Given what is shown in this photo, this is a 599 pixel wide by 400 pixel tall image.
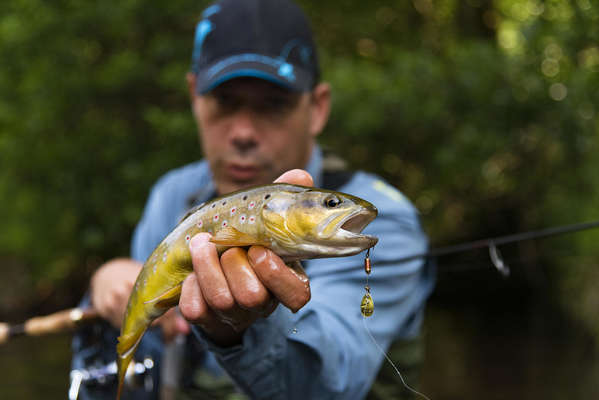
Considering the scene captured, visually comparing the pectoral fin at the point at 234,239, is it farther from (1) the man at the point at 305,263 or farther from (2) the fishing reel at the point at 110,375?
(2) the fishing reel at the point at 110,375

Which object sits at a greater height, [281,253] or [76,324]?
[281,253]

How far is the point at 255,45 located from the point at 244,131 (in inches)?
13.5

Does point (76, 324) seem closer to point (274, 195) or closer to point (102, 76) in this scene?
point (274, 195)

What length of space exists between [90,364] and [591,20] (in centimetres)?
386

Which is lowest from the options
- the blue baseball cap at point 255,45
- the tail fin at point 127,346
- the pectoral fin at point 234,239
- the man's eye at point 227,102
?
the tail fin at point 127,346

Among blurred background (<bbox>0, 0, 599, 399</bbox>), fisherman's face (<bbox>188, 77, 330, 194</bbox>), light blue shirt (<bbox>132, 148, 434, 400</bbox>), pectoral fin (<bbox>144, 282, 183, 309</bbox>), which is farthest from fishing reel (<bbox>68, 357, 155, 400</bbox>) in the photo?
blurred background (<bbox>0, 0, 599, 399</bbox>)

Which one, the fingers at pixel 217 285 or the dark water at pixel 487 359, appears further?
the dark water at pixel 487 359

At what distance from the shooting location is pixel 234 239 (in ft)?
3.87

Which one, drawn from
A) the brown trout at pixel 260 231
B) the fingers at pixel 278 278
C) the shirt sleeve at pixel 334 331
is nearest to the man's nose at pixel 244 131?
the shirt sleeve at pixel 334 331

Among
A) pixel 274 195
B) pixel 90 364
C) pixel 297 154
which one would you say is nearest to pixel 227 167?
pixel 297 154

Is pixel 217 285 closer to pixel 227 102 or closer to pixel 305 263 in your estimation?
pixel 305 263

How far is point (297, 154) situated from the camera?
249 cm

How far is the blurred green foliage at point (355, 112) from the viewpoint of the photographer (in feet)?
16.2

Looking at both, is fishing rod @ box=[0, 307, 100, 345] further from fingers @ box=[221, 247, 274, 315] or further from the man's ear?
fingers @ box=[221, 247, 274, 315]
